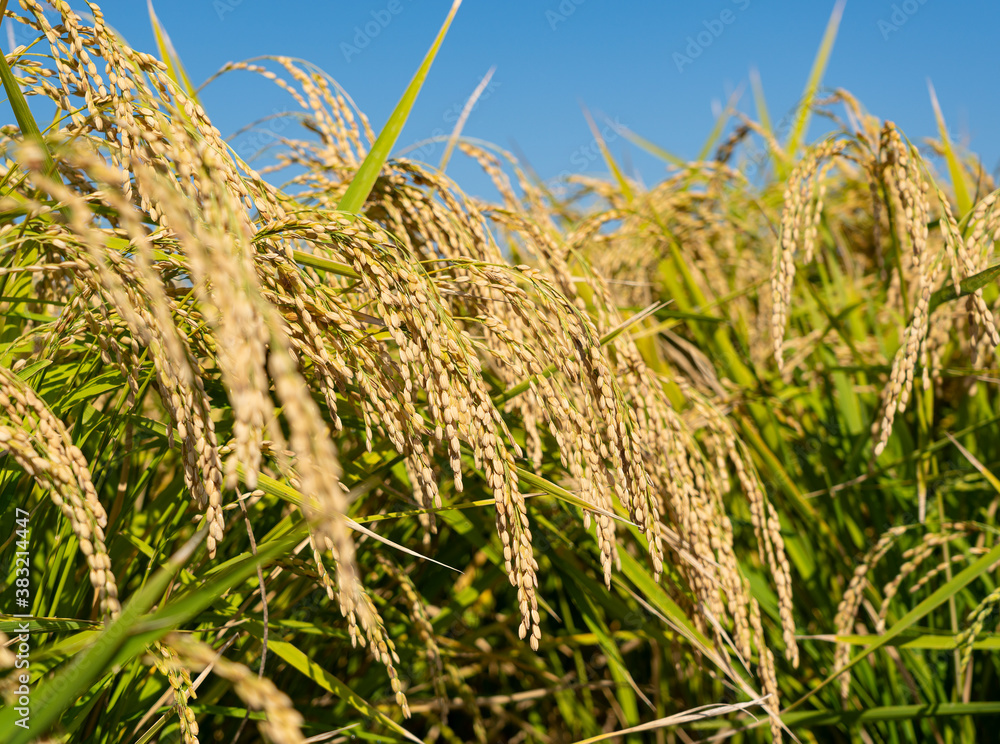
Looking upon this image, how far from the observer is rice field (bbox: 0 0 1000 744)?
2.56 feet

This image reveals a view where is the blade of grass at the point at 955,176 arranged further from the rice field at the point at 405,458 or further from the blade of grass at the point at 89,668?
the blade of grass at the point at 89,668

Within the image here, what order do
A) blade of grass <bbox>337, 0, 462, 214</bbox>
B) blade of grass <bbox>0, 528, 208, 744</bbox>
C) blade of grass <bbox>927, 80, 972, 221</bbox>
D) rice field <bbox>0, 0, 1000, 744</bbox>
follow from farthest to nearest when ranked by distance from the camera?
blade of grass <bbox>927, 80, 972, 221</bbox> < blade of grass <bbox>337, 0, 462, 214</bbox> < rice field <bbox>0, 0, 1000, 744</bbox> < blade of grass <bbox>0, 528, 208, 744</bbox>

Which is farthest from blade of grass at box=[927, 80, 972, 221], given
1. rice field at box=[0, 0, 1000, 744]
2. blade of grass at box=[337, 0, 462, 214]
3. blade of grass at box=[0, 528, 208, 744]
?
blade of grass at box=[0, 528, 208, 744]

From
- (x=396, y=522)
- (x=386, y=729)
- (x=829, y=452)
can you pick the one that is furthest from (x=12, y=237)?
(x=829, y=452)

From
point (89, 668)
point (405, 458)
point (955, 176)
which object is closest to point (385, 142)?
point (405, 458)

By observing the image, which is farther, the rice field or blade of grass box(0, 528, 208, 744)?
the rice field

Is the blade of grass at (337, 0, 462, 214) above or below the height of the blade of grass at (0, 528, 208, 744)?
above

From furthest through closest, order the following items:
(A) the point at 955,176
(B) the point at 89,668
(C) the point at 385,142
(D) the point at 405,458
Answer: (A) the point at 955,176 < (C) the point at 385,142 < (D) the point at 405,458 < (B) the point at 89,668

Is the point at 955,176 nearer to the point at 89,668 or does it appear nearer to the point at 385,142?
the point at 385,142

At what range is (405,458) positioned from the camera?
1.03 meters

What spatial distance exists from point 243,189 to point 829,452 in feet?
6.61

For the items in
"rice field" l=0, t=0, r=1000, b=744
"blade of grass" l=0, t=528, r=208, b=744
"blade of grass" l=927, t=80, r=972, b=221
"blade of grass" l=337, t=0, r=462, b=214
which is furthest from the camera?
"blade of grass" l=927, t=80, r=972, b=221

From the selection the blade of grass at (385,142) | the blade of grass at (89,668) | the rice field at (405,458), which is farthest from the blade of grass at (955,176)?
the blade of grass at (89,668)

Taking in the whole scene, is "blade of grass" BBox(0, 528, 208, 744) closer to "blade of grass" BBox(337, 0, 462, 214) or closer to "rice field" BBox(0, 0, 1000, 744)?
"rice field" BBox(0, 0, 1000, 744)
